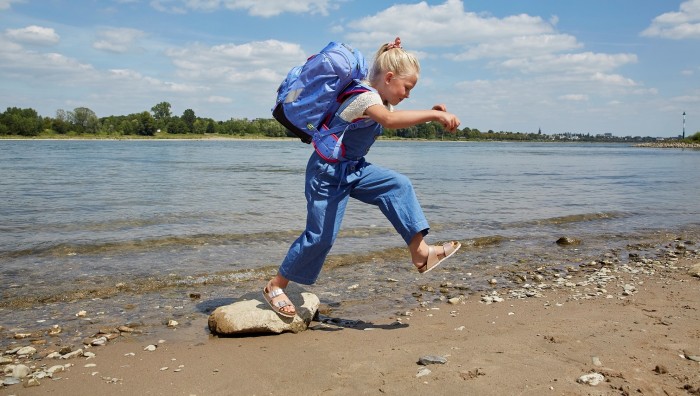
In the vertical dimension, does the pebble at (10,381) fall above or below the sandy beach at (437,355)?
below

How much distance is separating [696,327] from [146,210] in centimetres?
1180

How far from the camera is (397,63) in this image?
4.53 metres

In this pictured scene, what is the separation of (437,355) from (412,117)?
185 centimetres

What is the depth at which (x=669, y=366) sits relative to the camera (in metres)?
3.85

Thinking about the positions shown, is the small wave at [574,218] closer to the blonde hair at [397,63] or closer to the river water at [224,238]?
the river water at [224,238]

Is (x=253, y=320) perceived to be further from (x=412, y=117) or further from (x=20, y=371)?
(x=412, y=117)

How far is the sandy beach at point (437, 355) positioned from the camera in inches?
144

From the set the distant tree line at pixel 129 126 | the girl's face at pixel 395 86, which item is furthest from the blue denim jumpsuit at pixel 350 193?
the distant tree line at pixel 129 126

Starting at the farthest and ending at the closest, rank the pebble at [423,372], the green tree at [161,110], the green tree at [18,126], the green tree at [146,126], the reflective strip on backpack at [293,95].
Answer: the green tree at [161,110] < the green tree at [146,126] < the green tree at [18,126] < the reflective strip on backpack at [293,95] < the pebble at [423,372]

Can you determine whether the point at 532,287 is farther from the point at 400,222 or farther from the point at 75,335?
the point at 75,335

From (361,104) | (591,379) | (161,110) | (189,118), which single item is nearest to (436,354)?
(591,379)

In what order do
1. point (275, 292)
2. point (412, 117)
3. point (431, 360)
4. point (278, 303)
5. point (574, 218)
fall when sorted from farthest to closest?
1. point (574, 218)
2. point (275, 292)
3. point (278, 303)
4. point (412, 117)
5. point (431, 360)

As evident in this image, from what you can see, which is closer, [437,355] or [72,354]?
[437,355]

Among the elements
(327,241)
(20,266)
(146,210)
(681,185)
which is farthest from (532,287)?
(681,185)
